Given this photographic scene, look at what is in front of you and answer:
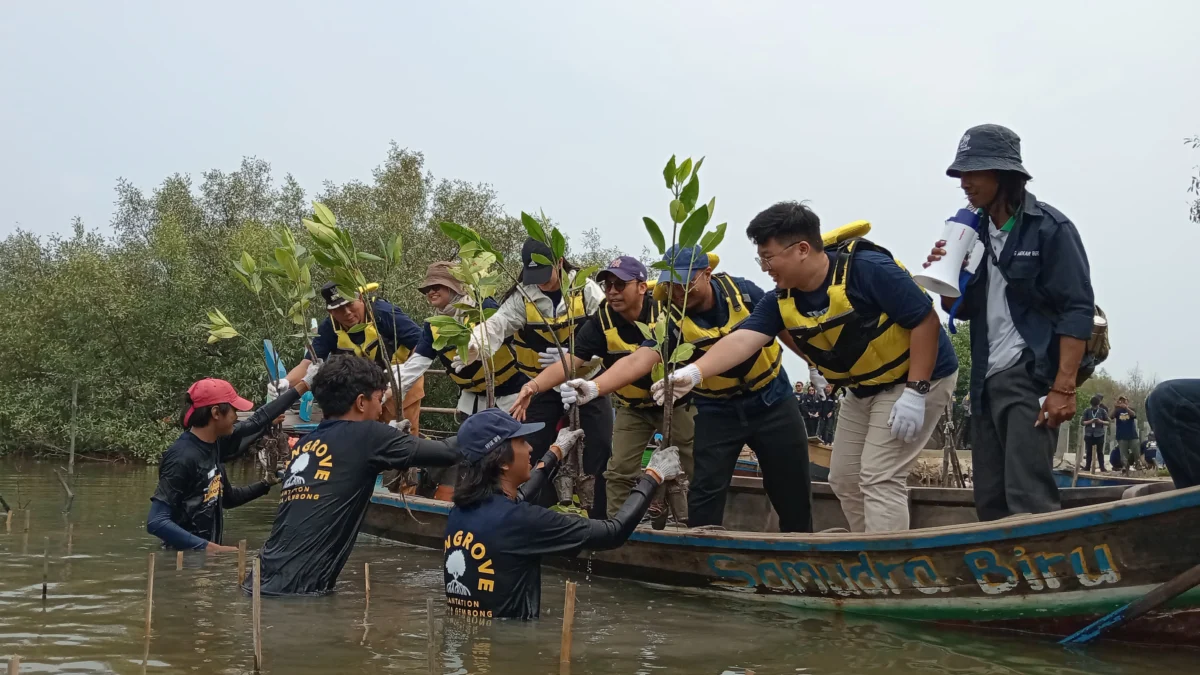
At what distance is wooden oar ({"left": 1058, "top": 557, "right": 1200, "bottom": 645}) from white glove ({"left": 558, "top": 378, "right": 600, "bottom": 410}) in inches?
101

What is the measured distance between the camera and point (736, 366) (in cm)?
546

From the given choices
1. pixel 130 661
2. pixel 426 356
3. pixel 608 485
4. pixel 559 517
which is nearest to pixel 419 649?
pixel 559 517

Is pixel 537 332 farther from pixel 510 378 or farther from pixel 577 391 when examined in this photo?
pixel 577 391

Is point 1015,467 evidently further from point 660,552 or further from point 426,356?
point 426,356

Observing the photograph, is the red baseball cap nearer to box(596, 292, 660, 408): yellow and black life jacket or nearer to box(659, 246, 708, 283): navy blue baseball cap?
box(596, 292, 660, 408): yellow and black life jacket

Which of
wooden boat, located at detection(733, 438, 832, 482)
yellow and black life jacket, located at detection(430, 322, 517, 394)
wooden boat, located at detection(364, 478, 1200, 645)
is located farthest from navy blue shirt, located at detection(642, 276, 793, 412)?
wooden boat, located at detection(733, 438, 832, 482)

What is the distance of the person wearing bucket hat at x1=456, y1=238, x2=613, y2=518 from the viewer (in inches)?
267

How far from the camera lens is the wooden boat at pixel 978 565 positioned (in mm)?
3797

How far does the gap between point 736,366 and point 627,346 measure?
105cm

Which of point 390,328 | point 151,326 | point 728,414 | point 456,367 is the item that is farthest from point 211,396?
point 151,326

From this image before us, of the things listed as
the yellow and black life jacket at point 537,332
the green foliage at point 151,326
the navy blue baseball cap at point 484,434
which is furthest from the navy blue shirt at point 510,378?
the green foliage at point 151,326

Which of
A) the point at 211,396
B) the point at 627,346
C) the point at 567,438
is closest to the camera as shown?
Answer: the point at 567,438

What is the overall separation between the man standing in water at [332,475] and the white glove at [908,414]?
2078 mm

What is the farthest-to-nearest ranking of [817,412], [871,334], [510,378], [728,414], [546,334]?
1. [817,412]
2. [510,378]
3. [546,334]
4. [728,414]
5. [871,334]
